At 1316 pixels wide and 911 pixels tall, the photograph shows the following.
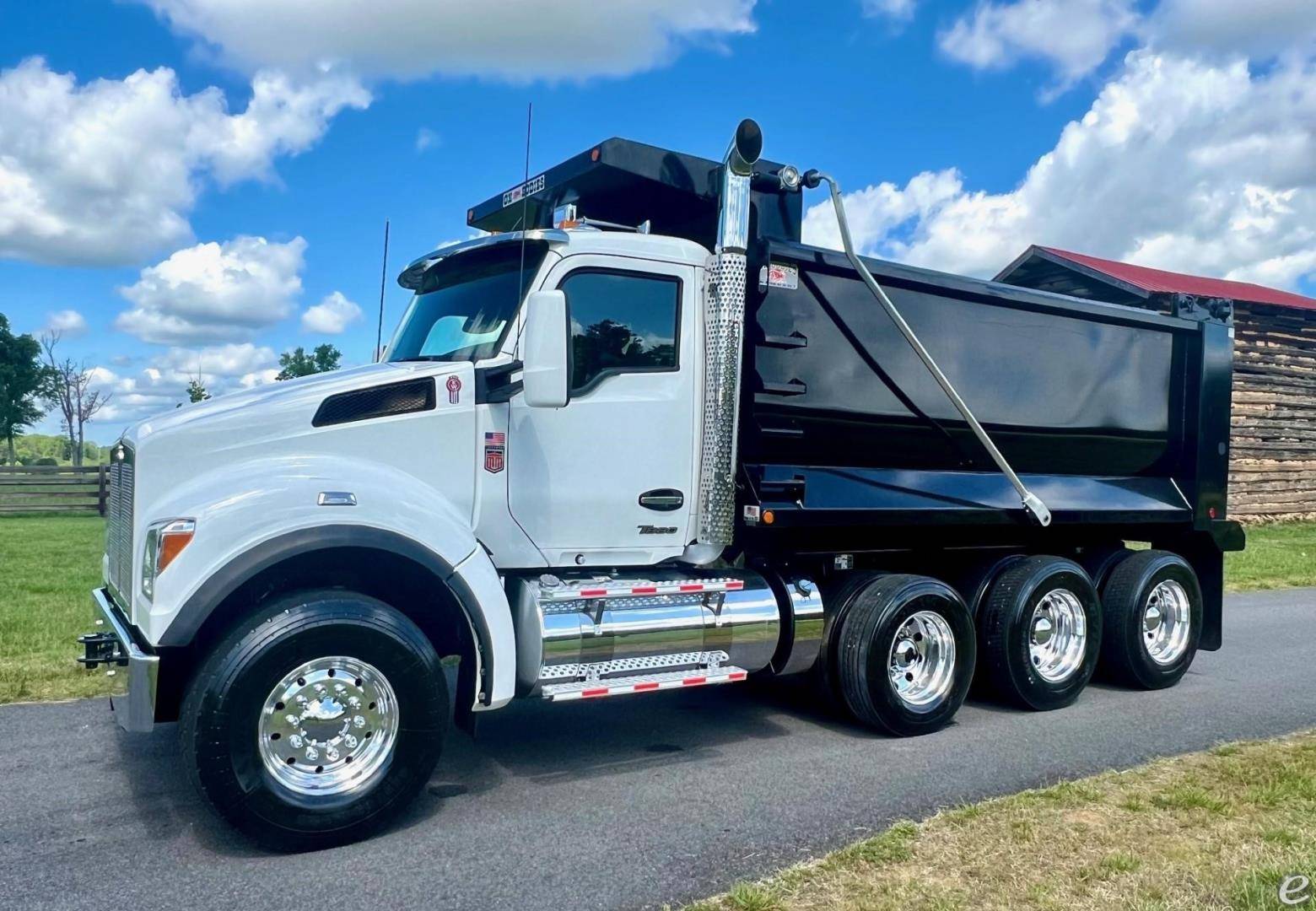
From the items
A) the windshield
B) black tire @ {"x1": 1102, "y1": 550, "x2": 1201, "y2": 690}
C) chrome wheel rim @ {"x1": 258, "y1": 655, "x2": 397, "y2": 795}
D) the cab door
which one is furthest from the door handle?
black tire @ {"x1": 1102, "y1": 550, "x2": 1201, "y2": 690}

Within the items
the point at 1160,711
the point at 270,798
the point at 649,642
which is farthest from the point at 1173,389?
the point at 270,798

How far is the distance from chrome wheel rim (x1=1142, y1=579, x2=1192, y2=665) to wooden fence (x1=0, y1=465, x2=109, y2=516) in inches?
892

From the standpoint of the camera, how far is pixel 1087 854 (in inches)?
171

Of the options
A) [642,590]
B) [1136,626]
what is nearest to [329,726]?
[642,590]

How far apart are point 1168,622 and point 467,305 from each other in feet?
19.8

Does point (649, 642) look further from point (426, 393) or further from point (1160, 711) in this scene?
point (1160, 711)

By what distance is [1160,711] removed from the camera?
7.17 m

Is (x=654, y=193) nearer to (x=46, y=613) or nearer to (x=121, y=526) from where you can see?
(x=121, y=526)

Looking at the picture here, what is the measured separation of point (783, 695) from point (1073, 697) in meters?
2.03

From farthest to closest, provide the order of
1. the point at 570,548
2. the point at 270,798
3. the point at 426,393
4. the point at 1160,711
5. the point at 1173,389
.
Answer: the point at 1173,389 → the point at 1160,711 → the point at 570,548 → the point at 426,393 → the point at 270,798

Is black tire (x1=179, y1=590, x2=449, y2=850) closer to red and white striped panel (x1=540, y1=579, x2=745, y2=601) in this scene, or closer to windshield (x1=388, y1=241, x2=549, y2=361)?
red and white striped panel (x1=540, y1=579, x2=745, y2=601)

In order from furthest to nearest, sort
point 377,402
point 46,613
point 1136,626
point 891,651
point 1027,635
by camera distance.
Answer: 1. point 46,613
2. point 1136,626
3. point 1027,635
4. point 891,651
5. point 377,402

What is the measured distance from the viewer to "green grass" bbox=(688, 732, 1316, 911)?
3916 mm

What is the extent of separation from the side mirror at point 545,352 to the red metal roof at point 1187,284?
56.8ft
